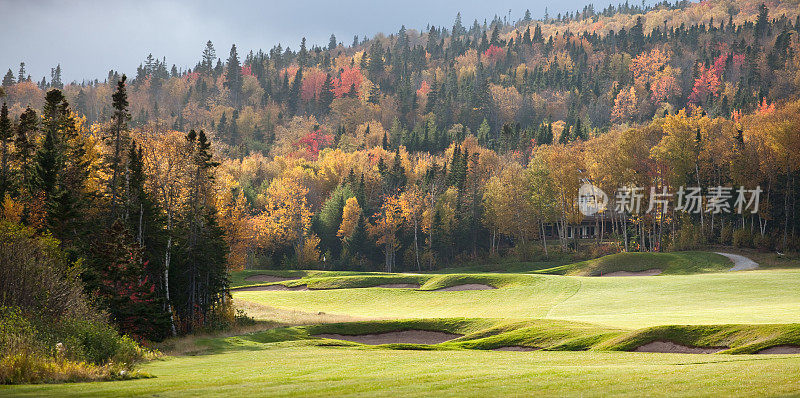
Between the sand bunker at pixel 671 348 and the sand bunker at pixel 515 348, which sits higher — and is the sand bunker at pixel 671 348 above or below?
above

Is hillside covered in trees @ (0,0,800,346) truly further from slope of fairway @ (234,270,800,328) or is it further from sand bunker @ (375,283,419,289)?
sand bunker @ (375,283,419,289)

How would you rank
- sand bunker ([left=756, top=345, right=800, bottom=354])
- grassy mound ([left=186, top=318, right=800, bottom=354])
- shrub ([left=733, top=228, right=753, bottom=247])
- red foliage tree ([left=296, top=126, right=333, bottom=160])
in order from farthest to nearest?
red foliage tree ([left=296, top=126, right=333, bottom=160]) < shrub ([left=733, top=228, right=753, bottom=247]) < grassy mound ([left=186, top=318, right=800, bottom=354]) < sand bunker ([left=756, top=345, right=800, bottom=354])

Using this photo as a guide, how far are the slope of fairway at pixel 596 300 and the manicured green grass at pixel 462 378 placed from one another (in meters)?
13.2

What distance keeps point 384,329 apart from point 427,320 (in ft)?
9.35

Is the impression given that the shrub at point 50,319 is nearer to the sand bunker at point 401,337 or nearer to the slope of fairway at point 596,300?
the sand bunker at point 401,337

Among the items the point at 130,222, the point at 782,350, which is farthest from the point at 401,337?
the point at 782,350

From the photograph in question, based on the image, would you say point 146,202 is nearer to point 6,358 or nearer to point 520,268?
point 6,358

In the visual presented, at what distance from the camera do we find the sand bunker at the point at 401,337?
38375mm

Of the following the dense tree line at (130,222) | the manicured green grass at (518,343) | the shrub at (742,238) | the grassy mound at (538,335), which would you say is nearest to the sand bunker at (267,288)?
the manicured green grass at (518,343)

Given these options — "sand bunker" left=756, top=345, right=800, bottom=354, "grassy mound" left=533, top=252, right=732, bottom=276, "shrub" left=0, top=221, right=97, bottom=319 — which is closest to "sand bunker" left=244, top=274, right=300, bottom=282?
"grassy mound" left=533, top=252, right=732, bottom=276

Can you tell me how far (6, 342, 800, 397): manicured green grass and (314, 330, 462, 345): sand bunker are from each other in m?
13.6

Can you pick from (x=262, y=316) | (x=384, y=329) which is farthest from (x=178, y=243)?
(x=384, y=329)

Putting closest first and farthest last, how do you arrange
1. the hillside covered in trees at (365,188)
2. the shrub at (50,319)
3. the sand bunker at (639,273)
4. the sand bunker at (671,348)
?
the shrub at (50,319) → the sand bunker at (671,348) → the hillside covered in trees at (365,188) → the sand bunker at (639,273)

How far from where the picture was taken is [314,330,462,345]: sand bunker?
38375 mm
